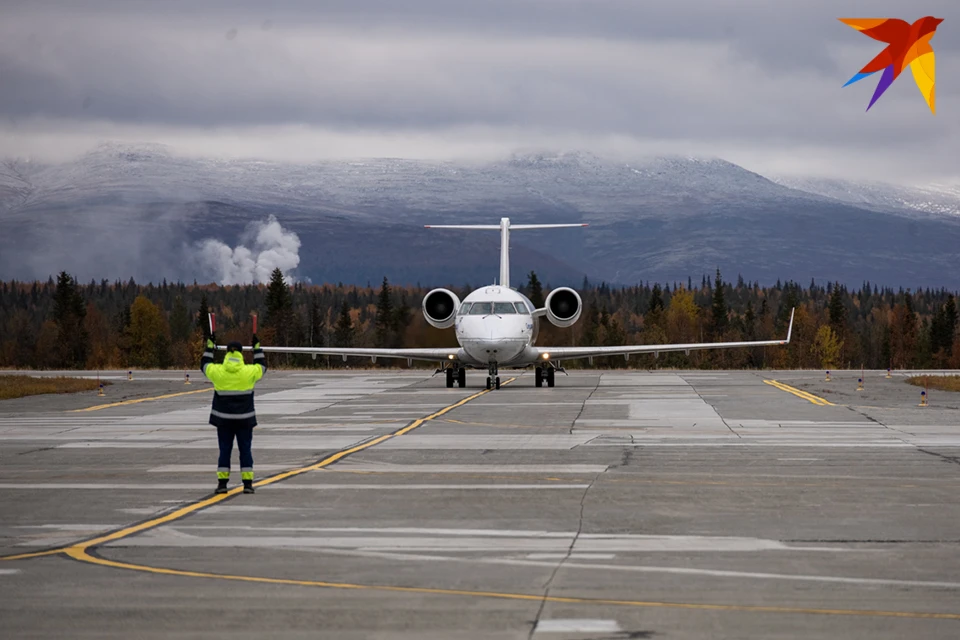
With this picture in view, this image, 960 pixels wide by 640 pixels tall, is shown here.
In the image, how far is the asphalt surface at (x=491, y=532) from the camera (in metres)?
9.38

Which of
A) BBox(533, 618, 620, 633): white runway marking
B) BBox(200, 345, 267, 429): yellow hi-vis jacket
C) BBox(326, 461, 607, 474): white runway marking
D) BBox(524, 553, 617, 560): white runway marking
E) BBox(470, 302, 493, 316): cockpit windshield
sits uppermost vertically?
BBox(470, 302, 493, 316): cockpit windshield

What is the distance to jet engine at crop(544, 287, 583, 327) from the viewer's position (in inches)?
1929

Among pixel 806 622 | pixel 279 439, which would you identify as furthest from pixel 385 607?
pixel 279 439

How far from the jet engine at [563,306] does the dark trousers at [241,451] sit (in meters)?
32.1

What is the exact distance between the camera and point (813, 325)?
604ft

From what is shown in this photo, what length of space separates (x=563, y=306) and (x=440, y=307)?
15.4ft

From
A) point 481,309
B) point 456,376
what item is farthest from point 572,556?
point 456,376

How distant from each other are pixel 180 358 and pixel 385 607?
155 metres

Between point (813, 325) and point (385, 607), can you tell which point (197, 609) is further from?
point (813, 325)

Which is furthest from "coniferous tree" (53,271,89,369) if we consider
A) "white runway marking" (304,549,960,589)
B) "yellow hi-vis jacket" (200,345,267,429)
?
"white runway marking" (304,549,960,589)

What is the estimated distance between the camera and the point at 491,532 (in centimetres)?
1338

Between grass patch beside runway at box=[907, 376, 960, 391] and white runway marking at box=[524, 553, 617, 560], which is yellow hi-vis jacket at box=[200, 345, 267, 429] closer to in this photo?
white runway marking at box=[524, 553, 617, 560]

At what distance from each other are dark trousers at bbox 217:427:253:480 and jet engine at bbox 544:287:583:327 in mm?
32073

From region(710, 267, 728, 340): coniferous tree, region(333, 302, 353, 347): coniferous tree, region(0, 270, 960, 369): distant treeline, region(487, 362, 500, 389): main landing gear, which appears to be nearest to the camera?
region(487, 362, 500, 389): main landing gear
